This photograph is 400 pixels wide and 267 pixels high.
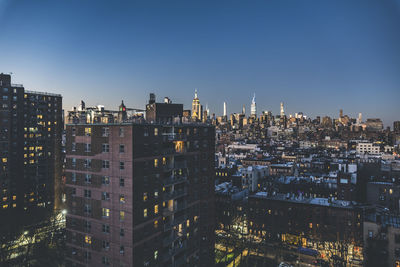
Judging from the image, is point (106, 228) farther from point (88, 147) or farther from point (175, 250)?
point (175, 250)

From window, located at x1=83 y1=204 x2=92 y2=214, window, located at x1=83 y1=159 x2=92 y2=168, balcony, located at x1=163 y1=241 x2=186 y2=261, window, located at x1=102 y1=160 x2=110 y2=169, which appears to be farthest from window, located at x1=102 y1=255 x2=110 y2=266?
window, located at x1=83 y1=159 x2=92 y2=168

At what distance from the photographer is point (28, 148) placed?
73.9m

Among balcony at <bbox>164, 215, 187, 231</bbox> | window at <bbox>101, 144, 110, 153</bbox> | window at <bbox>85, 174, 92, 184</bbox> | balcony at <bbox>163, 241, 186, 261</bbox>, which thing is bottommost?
balcony at <bbox>163, 241, 186, 261</bbox>

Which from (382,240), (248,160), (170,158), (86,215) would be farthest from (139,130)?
(248,160)

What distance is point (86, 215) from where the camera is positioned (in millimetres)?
32094

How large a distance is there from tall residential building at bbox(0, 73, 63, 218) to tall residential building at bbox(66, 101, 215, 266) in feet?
154

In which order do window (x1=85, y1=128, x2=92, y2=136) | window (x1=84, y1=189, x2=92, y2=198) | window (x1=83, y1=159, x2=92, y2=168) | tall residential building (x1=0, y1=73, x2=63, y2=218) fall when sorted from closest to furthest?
window (x1=84, y1=189, x2=92, y2=198)
window (x1=83, y1=159, x2=92, y2=168)
window (x1=85, y1=128, x2=92, y2=136)
tall residential building (x1=0, y1=73, x2=63, y2=218)

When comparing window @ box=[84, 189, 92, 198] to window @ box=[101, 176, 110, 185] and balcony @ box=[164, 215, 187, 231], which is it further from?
balcony @ box=[164, 215, 187, 231]

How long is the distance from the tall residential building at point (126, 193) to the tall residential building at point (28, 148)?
46860mm

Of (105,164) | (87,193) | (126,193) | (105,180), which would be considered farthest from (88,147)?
(126,193)

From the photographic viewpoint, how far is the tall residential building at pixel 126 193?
29812 mm

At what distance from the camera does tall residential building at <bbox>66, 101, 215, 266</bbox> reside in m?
29.8

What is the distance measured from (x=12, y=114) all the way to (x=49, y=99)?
12.3 metres

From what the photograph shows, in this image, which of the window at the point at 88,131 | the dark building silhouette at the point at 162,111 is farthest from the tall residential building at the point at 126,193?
the dark building silhouette at the point at 162,111
